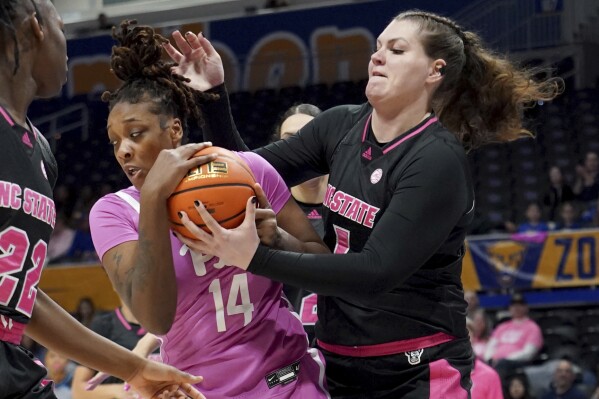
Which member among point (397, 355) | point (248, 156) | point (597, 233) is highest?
point (248, 156)

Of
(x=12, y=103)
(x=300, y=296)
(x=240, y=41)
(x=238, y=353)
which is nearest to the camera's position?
(x=12, y=103)

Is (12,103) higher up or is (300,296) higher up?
(12,103)

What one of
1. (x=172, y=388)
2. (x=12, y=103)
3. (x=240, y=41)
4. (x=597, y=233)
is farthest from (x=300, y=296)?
(x=240, y=41)

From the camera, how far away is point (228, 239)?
2500 mm

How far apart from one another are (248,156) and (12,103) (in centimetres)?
79

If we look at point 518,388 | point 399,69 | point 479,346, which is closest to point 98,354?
point 399,69

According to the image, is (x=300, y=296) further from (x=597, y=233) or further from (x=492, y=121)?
(x=597, y=233)

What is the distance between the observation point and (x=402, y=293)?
2891 millimetres

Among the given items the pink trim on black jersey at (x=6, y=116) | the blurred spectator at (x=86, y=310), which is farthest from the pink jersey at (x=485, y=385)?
the blurred spectator at (x=86, y=310)

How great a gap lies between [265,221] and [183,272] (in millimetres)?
311

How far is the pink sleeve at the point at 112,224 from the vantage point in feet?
8.75

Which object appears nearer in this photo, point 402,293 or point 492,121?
point 402,293

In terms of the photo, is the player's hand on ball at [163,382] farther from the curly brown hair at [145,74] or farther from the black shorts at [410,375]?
the curly brown hair at [145,74]

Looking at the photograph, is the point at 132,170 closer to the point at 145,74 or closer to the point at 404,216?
the point at 145,74
